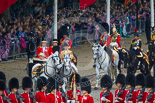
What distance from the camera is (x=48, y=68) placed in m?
22.6

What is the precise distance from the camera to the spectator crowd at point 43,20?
30.0 metres

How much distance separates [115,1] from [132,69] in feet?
44.7

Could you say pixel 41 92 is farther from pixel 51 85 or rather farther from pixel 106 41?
pixel 106 41

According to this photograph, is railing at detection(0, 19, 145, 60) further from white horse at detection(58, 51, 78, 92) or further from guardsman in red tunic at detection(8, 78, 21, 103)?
guardsman in red tunic at detection(8, 78, 21, 103)

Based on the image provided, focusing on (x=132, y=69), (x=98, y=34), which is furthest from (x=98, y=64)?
(x=98, y=34)

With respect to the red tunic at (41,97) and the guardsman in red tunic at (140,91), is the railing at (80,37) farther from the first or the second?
the guardsman in red tunic at (140,91)

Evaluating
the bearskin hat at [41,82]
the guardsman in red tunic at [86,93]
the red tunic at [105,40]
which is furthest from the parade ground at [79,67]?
the guardsman in red tunic at [86,93]

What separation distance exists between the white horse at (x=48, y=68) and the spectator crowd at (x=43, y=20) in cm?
350

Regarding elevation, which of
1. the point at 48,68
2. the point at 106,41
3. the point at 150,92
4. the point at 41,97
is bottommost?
the point at 41,97

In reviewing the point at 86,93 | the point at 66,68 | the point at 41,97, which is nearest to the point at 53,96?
the point at 41,97

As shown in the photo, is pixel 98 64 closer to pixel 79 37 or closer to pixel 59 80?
pixel 59 80

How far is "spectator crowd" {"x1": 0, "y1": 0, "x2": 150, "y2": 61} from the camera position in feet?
98.5

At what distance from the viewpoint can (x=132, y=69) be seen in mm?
27750

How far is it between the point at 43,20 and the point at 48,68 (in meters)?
9.50
